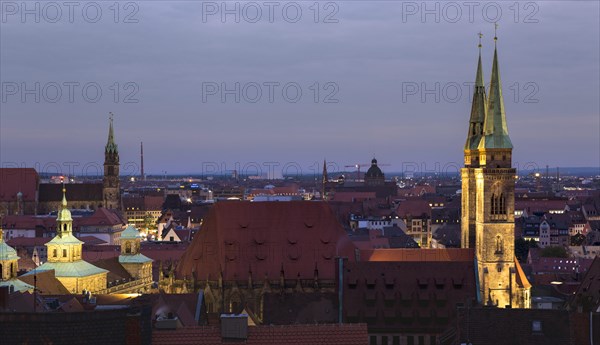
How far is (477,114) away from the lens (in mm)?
88812

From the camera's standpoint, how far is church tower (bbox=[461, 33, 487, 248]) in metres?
86.4

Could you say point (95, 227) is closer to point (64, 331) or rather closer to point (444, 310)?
point (444, 310)

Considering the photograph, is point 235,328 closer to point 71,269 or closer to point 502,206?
point 502,206

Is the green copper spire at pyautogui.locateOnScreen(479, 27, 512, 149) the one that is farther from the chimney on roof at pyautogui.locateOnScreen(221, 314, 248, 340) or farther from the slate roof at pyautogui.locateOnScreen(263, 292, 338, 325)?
the chimney on roof at pyautogui.locateOnScreen(221, 314, 248, 340)

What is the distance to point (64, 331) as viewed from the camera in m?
27.1

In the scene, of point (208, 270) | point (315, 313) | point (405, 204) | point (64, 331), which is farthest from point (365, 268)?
point (405, 204)

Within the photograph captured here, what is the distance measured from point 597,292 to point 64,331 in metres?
59.5

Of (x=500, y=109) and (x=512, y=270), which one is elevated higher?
(x=500, y=109)

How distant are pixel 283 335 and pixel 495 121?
52454 mm

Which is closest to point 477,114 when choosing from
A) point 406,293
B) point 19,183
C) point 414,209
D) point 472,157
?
point 472,157

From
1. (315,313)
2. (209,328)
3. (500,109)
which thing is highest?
(500,109)

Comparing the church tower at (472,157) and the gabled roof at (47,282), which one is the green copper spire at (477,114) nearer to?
the church tower at (472,157)

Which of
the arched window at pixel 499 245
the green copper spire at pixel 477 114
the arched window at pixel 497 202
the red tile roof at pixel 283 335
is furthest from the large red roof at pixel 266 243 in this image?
the red tile roof at pixel 283 335

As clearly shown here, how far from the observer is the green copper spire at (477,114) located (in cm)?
8837
